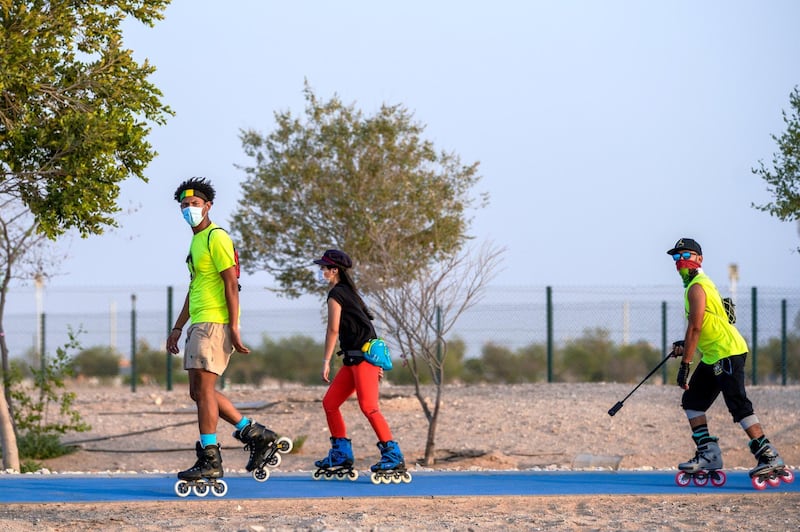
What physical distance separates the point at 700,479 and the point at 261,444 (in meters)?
3.60

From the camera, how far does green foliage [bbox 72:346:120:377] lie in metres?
35.0

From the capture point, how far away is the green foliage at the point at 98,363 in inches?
1378

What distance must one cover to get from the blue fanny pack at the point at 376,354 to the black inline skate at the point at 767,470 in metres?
3.01

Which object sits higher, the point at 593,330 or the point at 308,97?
the point at 308,97

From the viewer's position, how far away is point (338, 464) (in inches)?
424

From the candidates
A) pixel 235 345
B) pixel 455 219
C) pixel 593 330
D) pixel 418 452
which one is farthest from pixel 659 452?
pixel 235 345

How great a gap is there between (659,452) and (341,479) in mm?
8921

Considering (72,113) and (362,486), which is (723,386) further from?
(72,113)

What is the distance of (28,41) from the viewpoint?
498 inches

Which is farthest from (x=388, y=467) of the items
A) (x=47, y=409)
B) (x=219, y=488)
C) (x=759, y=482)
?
(x=47, y=409)

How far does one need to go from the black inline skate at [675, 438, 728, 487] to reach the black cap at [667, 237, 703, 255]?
1.56m

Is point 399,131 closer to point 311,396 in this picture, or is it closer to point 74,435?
point 311,396

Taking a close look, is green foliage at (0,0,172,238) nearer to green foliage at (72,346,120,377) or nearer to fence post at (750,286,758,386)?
fence post at (750,286,758,386)

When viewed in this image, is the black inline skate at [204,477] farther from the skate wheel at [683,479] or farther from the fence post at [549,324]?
the fence post at [549,324]
